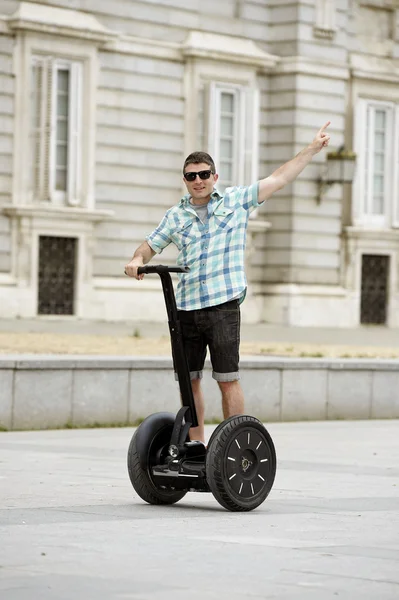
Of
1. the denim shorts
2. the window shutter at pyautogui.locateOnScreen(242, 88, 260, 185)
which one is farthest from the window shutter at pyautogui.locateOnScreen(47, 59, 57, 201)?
the denim shorts

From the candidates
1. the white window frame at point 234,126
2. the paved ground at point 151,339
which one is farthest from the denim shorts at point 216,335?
the white window frame at point 234,126

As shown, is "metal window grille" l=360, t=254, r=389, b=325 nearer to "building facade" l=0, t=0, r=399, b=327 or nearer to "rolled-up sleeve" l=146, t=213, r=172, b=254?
"building facade" l=0, t=0, r=399, b=327

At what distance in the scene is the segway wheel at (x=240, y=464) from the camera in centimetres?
845

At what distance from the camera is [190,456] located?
873 centimetres

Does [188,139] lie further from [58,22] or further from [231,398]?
[231,398]

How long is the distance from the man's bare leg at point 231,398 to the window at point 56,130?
69.3 feet

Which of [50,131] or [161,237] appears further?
[50,131]

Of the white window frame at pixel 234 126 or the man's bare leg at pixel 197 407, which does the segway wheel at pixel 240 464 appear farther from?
the white window frame at pixel 234 126

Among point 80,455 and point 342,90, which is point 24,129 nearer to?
point 342,90

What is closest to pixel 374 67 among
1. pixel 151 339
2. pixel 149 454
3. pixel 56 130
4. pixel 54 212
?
pixel 56 130

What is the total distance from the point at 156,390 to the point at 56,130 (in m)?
16.2

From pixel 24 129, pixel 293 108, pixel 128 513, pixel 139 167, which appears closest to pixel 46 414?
pixel 128 513

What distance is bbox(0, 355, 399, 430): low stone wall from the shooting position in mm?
13734

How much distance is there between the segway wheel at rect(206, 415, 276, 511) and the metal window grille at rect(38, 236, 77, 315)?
21.4 meters
